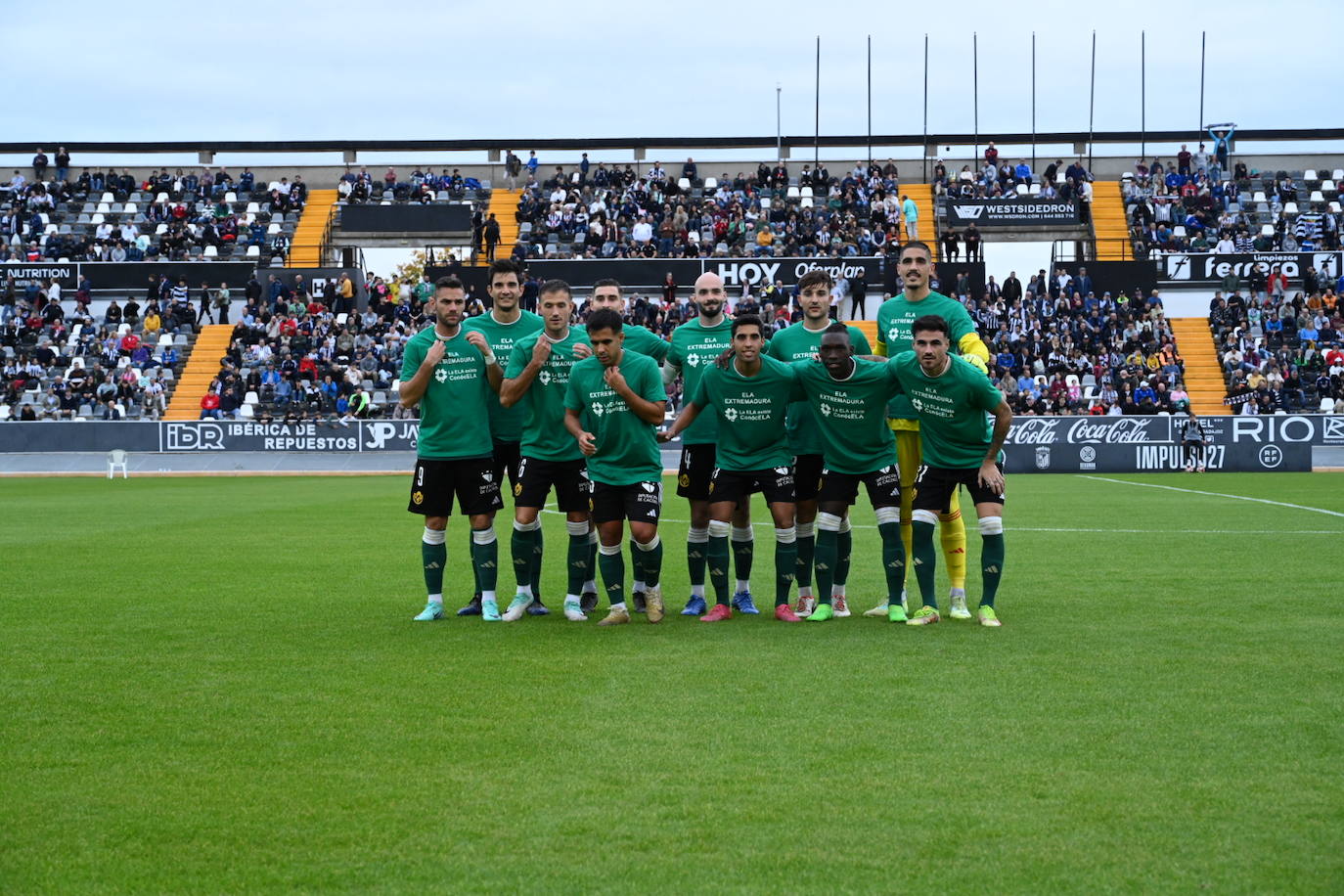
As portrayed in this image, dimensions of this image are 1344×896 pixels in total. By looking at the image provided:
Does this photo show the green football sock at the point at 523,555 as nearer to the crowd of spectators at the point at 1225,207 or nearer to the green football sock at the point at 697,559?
the green football sock at the point at 697,559

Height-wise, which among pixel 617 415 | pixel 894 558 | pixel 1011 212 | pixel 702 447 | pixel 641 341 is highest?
pixel 1011 212

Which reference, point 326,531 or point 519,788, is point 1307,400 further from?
point 519,788

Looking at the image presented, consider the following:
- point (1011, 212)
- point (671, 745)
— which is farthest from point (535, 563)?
point (1011, 212)

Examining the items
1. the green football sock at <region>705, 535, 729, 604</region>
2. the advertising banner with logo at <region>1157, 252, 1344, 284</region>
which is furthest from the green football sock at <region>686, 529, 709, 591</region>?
the advertising banner with logo at <region>1157, 252, 1344, 284</region>

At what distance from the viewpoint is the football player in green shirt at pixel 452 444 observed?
971 centimetres

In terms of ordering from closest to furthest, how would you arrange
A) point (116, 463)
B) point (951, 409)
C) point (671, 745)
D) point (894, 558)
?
1. point (671, 745)
2. point (951, 409)
3. point (894, 558)
4. point (116, 463)

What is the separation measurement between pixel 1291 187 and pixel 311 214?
1395 inches

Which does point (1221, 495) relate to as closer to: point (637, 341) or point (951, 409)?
point (951, 409)

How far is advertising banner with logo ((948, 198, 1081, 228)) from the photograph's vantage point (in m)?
49.9

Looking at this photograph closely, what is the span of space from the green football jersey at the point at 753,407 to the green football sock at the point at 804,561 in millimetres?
609

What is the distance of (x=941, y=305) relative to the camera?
997 centimetres

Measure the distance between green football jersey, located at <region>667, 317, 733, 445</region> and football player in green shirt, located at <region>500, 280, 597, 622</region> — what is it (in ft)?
2.40

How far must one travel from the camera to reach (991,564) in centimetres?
930

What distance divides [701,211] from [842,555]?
42215mm
